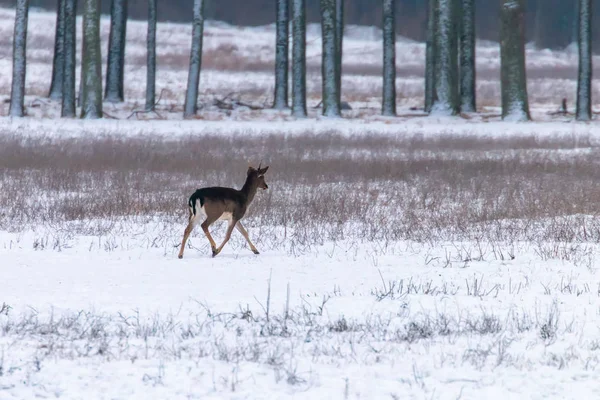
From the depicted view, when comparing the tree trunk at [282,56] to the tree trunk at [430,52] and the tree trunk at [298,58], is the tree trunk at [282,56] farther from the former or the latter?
the tree trunk at [430,52]

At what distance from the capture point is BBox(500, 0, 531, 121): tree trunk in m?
26.9

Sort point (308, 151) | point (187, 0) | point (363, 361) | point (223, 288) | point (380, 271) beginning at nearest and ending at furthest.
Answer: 1. point (363, 361)
2. point (223, 288)
3. point (380, 271)
4. point (308, 151)
5. point (187, 0)

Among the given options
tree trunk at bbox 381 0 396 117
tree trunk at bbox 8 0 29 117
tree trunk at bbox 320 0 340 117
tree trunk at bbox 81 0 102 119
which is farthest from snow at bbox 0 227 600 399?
tree trunk at bbox 381 0 396 117

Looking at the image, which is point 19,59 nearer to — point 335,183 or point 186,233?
point 335,183

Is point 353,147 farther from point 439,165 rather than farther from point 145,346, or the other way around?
point 145,346

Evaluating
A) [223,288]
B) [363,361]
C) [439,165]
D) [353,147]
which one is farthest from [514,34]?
[363,361]

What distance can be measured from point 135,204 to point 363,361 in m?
8.22

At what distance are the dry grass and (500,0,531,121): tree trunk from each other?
4.08 m

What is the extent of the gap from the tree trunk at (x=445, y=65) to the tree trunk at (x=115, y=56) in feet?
38.8

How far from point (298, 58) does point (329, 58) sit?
55.2 inches

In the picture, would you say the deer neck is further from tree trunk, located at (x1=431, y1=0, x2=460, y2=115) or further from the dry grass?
tree trunk, located at (x1=431, y1=0, x2=460, y2=115)

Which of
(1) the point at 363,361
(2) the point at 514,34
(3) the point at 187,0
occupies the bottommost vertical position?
(1) the point at 363,361

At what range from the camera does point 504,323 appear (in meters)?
6.61

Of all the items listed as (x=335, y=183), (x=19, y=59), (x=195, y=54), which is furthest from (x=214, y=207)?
(x=195, y=54)
